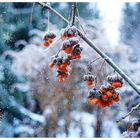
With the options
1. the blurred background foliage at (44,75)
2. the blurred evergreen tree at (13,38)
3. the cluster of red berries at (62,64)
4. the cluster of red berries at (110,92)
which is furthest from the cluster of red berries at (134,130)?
the blurred evergreen tree at (13,38)

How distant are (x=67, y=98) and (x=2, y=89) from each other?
24 centimetres

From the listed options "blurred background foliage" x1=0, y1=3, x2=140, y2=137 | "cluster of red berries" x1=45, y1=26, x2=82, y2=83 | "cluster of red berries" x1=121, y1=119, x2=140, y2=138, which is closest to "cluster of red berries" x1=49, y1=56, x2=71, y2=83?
"cluster of red berries" x1=45, y1=26, x2=82, y2=83

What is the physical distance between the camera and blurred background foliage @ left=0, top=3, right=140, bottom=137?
1.22 metres

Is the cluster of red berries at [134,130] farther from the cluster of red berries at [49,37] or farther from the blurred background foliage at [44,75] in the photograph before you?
the blurred background foliage at [44,75]

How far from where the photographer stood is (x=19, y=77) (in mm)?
1237

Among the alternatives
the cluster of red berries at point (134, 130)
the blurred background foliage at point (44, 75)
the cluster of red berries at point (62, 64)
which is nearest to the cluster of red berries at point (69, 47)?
the cluster of red berries at point (62, 64)

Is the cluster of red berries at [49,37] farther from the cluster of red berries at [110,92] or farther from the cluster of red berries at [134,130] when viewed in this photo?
the cluster of red berries at [134,130]

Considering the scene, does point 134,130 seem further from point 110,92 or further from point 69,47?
point 69,47

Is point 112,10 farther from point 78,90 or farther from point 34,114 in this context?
point 34,114

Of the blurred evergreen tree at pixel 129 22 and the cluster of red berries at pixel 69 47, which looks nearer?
the cluster of red berries at pixel 69 47

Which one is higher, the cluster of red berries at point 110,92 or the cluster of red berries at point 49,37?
the cluster of red berries at point 49,37

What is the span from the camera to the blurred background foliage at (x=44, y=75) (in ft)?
4.00

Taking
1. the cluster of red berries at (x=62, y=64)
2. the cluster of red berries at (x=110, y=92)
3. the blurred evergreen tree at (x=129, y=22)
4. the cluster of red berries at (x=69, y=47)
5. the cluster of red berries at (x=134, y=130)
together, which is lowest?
the cluster of red berries at (x=134, y=130)

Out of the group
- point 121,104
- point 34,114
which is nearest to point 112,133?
point 121,104
